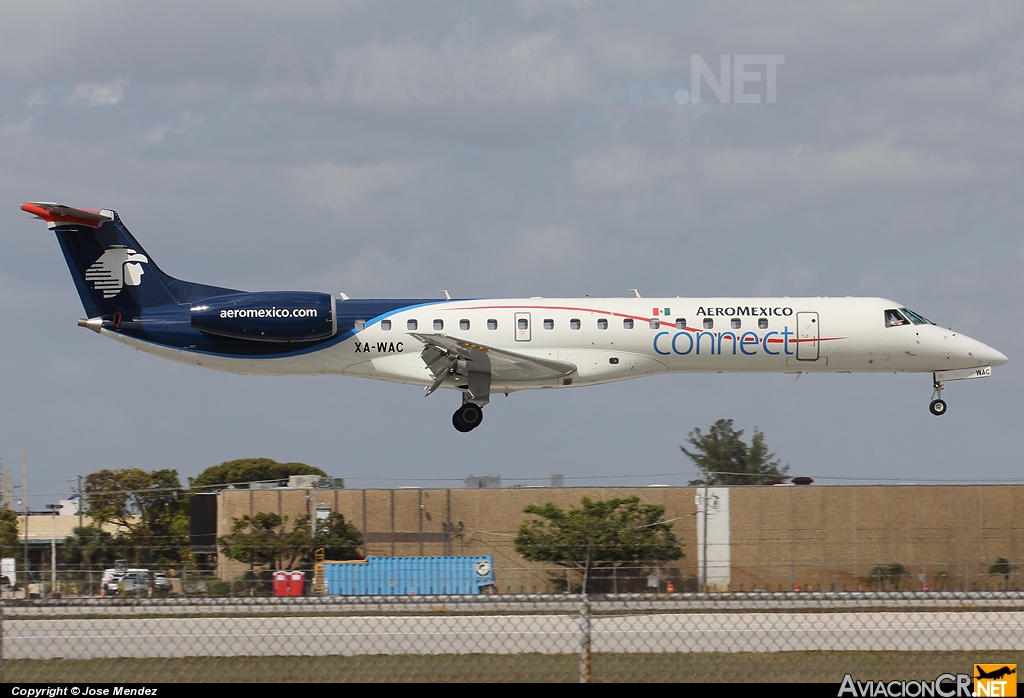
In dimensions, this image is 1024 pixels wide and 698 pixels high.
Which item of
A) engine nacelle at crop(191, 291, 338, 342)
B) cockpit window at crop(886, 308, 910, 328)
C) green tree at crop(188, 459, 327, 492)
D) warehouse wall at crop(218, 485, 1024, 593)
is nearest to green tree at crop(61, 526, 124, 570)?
warehouse wall at crop(218, 485, 1024, 593)

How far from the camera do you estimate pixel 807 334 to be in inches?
1017

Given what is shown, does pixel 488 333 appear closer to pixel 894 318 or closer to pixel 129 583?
pixel 129 583

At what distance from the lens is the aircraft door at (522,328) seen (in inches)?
1006

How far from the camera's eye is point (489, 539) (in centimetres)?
2739

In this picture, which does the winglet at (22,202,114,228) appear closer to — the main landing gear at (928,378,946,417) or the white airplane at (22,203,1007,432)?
the white airplane at (22,203,1007,432)

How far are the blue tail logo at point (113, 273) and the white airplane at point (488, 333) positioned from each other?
0.10 ft

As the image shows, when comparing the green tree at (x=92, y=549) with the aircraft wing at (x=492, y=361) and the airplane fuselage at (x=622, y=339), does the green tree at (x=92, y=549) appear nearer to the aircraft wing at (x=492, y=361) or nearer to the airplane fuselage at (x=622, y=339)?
the airplane fuselage at (x=622, y=339)

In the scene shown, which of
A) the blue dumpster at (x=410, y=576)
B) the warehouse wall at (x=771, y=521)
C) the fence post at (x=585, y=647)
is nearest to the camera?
the fence post at (x=585, y=647)

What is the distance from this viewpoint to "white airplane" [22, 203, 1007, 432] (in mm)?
25562

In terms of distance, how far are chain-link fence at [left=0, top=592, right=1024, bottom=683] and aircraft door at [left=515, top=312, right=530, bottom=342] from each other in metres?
8.17

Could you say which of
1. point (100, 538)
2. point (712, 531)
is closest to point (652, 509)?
point (712, 531)

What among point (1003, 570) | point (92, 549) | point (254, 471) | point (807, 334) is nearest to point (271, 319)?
point (92, 549)

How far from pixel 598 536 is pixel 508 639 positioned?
37.9ft

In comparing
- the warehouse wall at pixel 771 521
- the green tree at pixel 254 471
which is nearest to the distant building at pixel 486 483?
the warehouse wall at pixel 771 521
